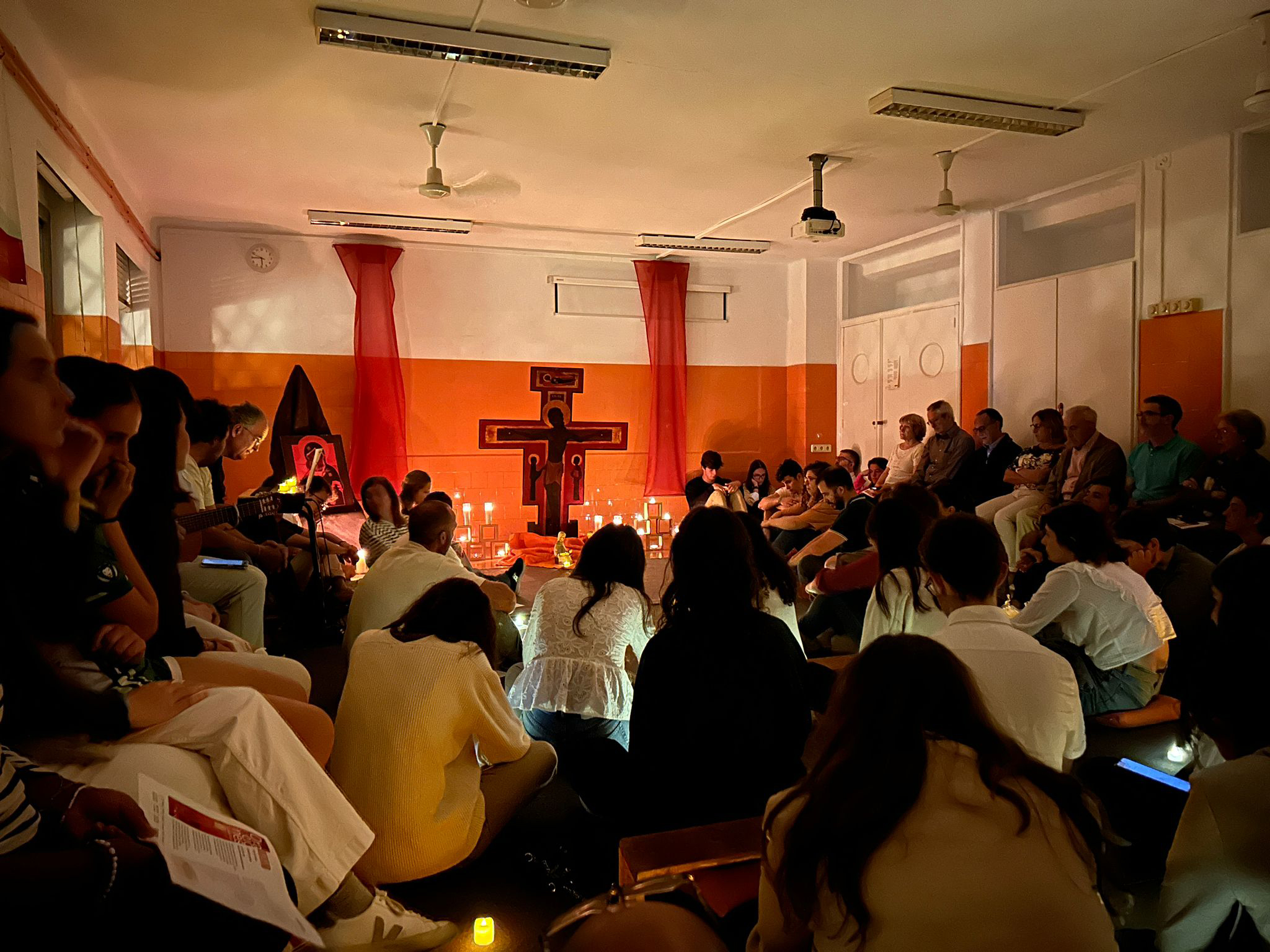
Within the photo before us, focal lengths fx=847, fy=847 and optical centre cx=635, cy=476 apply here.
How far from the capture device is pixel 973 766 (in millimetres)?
1128

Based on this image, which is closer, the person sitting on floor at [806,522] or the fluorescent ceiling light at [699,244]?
the person sitting on floor at [806,522]

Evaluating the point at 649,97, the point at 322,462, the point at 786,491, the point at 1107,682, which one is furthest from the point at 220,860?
the point at 322,462

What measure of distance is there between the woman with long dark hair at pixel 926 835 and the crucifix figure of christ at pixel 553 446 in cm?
748

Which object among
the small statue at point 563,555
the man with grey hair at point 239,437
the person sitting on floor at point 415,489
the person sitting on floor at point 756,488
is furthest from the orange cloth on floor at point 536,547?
the man with grey hair at point 239,437

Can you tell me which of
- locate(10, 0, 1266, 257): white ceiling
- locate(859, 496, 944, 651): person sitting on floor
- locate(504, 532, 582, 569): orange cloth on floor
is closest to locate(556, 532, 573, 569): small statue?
locate(504, 532, 582, 569): orange cloth on floor

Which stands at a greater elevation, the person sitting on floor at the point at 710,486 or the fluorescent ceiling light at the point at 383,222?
the fluorescent ceiling light at the point at 383,222

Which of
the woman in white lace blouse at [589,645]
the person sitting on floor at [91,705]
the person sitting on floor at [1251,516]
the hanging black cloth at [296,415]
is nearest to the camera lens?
the person sitting on floor at [91,705]

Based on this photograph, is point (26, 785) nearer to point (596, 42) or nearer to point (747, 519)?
point (747, 519)

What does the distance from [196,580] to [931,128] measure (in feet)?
15.1

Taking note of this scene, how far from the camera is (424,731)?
2.10m

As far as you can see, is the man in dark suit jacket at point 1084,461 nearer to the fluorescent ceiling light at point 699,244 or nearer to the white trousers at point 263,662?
the fluorescent ceiling light at point 699,244

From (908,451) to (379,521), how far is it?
14.8ft

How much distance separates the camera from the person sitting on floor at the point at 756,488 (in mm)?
8219

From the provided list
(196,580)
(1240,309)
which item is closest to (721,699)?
(196,580)
